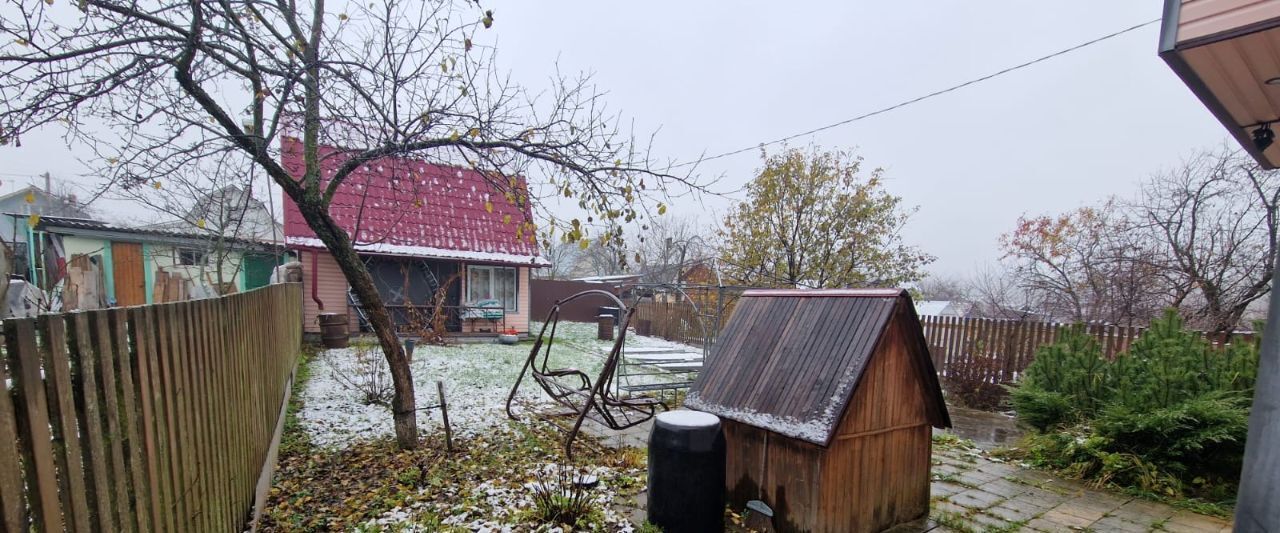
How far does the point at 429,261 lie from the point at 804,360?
435 inches

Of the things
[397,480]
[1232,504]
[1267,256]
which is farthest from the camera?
[1267,256]

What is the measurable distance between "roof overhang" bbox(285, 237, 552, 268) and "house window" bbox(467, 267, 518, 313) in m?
0.55

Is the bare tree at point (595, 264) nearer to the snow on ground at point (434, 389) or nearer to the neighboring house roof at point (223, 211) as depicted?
the snow on ground at point (434, 389)

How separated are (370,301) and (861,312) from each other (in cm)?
407

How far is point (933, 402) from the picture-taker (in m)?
3.41

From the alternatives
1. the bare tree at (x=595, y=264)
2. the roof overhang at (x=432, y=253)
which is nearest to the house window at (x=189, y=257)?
the roof overhang at (x=432, y=253)

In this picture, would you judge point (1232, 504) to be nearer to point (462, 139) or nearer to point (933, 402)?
point (933, 402)

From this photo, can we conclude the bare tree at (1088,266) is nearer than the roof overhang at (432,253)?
Yes

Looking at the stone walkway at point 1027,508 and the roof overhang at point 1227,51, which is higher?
the roof overhang at point 1227,51

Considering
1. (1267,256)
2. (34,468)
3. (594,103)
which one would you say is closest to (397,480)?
(34,468)

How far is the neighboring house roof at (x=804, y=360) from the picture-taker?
117 inches

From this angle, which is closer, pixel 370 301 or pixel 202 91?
pixel 202 91

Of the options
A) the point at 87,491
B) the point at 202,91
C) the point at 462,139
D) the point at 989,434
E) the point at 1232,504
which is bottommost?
the point at 989,434

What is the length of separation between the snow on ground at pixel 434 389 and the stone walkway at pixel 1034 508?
4182 millimetres
